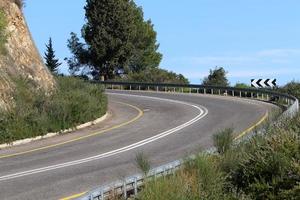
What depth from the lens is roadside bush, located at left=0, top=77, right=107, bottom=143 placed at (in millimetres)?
24797

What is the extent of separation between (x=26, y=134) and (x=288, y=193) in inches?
595

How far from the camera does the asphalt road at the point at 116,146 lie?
616 inches

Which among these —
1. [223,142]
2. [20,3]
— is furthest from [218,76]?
[223,142]

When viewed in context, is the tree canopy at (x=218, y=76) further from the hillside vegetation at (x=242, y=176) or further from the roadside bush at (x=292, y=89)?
the hillside vegetation at (x=242, y=176)

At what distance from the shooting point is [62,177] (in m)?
16.3

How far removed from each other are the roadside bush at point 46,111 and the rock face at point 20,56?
2.10 ft

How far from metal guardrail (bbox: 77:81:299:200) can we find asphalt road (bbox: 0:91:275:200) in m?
2.05

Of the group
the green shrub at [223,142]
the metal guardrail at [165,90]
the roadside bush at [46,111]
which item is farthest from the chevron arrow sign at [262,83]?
the green shrub at [223,142]

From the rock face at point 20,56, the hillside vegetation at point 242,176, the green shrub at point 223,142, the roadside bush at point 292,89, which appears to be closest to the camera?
the hillside vegetation at point 242,176

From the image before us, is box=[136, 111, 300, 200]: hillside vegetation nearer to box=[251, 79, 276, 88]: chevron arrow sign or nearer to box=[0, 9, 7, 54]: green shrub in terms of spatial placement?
box=[0, 9, 7, 54]: green shrub

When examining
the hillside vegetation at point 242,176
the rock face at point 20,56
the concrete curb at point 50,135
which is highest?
the rock face at point 20,56

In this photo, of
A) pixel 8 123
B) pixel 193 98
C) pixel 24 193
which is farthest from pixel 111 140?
pixel 193 98

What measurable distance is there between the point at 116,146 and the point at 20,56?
10.1m

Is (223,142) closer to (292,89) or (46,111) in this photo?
(46,111)
